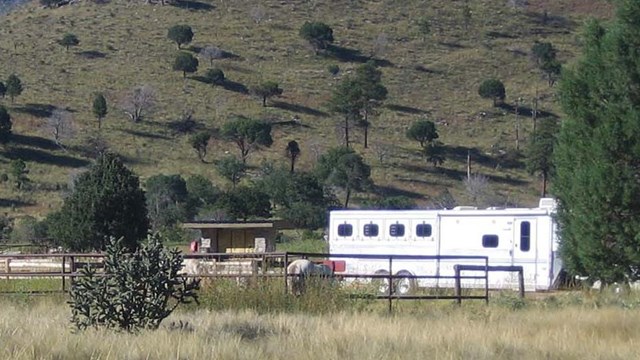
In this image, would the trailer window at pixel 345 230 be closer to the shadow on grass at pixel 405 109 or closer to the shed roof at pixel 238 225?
the shed roof at pixel 238 225

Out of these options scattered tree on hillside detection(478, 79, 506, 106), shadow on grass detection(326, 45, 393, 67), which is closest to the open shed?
scattered tree on hillside detection(478, 79, 506, 106)

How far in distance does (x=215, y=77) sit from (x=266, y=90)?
4376 mm

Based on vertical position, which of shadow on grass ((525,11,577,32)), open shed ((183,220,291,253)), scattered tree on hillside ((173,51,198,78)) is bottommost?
open shed ((183,220,291,253))

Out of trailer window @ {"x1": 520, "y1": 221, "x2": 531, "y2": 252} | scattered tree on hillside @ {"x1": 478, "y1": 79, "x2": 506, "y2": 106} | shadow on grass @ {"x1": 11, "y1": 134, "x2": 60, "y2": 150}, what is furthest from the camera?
scattered tree on hillside @ {"x1": 478, "y1": 79, "x2": 506, "y2": 106}

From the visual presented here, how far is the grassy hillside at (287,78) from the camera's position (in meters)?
59.7

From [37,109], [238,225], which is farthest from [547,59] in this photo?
[238,225]

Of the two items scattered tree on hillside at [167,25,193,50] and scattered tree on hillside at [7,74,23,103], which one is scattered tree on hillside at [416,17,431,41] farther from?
scattered tree on hillside at [7,74,23,103]

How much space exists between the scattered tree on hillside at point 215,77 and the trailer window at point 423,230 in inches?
1731

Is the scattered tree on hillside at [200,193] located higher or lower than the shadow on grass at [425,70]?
lower

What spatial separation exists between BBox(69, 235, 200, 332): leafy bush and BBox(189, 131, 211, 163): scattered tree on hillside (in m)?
46.7

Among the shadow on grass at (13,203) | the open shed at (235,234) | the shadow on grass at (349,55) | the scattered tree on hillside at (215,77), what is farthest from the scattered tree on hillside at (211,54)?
the open shed at (235,234)

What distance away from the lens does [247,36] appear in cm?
8044

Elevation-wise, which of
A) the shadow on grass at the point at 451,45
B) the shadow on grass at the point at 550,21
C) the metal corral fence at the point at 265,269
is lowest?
the metal corral fence at the point at 265,269

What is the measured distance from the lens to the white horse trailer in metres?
26.5
